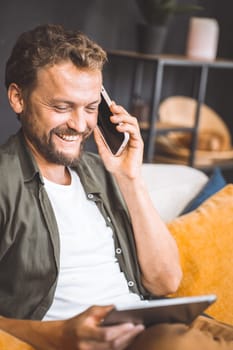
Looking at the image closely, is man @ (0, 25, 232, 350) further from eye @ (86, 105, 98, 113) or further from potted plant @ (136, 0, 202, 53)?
potted plant @ (136, 0, 202, 53)

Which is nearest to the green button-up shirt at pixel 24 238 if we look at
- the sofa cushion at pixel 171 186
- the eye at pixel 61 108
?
the eye at pixel 61 108

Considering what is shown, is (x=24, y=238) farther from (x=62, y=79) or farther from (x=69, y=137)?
(x=62, y=79)

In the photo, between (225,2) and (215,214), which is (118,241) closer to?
(215,214)

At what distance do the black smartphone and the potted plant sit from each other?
1869 mm

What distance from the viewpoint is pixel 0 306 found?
1.61 m

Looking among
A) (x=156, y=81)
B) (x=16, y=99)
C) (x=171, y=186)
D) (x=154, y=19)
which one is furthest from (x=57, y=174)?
(x=154, y=19)

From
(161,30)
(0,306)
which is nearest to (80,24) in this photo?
(161,30)

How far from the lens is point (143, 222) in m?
1.83

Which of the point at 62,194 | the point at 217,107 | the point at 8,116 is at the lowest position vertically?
the point at 217,107

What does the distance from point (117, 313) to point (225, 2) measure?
3.86m

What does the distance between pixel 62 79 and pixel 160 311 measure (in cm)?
59

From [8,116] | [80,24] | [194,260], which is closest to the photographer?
[194,260]

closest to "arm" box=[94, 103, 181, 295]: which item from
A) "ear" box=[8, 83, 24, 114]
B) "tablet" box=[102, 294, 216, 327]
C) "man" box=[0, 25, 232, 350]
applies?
"man" box=[0, 25, 232, 350]

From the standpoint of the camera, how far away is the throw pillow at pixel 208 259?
1.96 m
